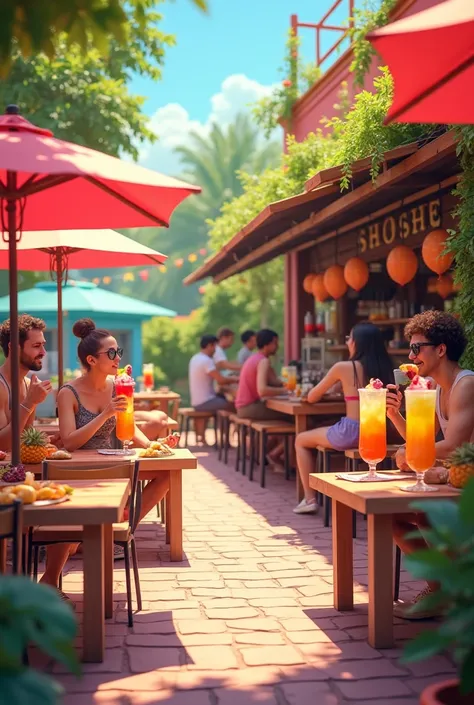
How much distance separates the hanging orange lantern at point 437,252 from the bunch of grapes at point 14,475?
12.1 ft

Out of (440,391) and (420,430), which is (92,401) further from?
(420,430)

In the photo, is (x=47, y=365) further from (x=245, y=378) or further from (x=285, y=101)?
(x=245, y=378)

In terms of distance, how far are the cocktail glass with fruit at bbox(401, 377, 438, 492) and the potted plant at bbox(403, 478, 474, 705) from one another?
4.15ft

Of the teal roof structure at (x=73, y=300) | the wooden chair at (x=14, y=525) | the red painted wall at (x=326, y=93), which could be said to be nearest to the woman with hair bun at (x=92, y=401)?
the wooden chair at (x=14, y=525)

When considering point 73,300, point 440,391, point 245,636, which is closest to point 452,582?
point 245,636

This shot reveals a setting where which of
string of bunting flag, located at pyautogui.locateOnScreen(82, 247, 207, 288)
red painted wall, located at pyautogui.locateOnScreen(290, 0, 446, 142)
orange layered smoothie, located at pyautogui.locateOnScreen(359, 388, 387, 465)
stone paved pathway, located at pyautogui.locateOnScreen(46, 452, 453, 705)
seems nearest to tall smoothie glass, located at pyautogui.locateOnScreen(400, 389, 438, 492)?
orange layered smoothie, located at pyautogui.locateOnScreen(359, 388, 387, 465)

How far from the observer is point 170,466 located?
5.12 metres

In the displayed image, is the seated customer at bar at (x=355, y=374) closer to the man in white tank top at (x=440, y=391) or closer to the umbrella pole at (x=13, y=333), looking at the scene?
the man in white tank top at (x=440, y=391)

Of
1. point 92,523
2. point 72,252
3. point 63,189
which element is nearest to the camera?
point 92,523

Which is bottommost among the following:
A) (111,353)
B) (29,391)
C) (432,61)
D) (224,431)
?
(224,431)

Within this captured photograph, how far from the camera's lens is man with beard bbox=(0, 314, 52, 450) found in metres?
5.02

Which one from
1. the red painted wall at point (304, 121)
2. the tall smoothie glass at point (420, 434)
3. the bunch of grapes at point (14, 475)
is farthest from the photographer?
the red painted wall at point (304, 121)

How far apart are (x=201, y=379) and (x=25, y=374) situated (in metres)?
6.90

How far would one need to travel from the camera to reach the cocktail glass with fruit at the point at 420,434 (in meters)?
3.61
